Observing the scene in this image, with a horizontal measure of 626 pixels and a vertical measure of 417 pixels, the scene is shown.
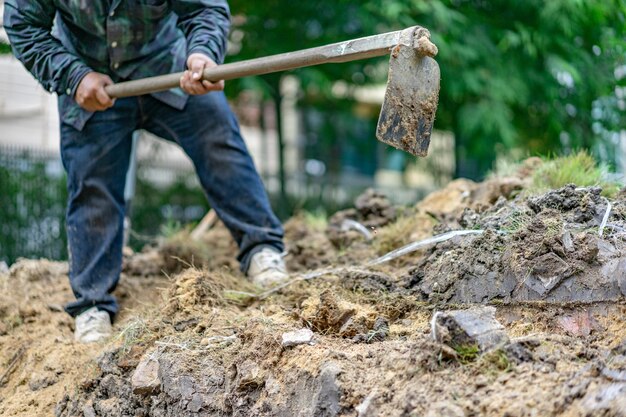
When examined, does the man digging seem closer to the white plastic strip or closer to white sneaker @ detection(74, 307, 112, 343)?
white sneaker @ detection(74, 307, 112, 343)

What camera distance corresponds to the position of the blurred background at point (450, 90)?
795 cm

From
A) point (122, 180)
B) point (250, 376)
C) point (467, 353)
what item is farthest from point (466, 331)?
point (122, 180)

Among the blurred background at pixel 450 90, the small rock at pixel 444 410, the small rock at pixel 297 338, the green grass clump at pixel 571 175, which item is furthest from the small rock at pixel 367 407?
the blurred background at pixel 450 90

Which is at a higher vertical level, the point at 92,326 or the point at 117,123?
the point at 117,123

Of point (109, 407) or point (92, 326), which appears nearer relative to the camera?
point (109, 407)

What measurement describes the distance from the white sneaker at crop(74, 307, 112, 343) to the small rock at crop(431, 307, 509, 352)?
2.01m

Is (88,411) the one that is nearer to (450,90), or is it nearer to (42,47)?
(42,47)

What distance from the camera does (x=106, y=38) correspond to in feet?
13.4

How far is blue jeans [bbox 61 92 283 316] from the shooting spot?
13.5ft

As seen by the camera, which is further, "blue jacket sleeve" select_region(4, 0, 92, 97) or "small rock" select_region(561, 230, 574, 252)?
"blue jacket sleeve" select_region(4, 0, 92, 97)

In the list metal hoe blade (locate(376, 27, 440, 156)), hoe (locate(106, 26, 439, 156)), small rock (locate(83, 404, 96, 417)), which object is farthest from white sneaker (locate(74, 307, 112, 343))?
metal hoe blade (locate(376, 27, 440, 156))

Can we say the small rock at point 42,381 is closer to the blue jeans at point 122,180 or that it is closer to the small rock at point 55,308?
the blue jeans at point 122,180

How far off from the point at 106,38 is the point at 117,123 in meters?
0.44

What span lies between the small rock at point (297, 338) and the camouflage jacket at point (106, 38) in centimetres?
158
